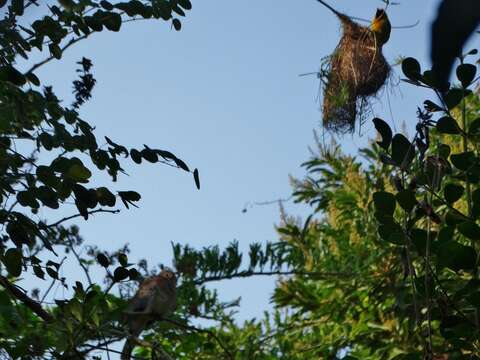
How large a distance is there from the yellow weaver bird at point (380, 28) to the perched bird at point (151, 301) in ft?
3.62

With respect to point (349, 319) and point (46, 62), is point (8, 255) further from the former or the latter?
point (349, 319)

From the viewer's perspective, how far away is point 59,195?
1.65 meters

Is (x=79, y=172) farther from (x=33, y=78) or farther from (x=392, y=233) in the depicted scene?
(x=392, y=233)

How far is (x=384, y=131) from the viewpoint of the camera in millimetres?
1612

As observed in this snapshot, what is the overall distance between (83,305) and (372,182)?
451 centimetres

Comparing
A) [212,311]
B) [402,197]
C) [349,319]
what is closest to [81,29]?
[402,197]

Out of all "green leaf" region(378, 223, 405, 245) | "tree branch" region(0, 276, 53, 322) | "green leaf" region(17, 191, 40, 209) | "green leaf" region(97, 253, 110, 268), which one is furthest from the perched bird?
"green leaf" region(378, 223, 405, 245)

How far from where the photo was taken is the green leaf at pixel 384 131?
5.21 ft

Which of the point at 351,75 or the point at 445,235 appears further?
the point at 351,75

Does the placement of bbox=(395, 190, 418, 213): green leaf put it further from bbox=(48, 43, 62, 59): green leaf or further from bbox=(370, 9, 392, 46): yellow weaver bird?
bbox=(370, 9, 392, 46): yellow weaver bird

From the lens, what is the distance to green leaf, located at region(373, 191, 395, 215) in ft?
5.11

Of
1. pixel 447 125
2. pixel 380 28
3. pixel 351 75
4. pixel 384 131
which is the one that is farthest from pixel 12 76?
pixel 380 28

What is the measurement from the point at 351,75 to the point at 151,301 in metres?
0.97

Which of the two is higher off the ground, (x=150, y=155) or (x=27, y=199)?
(x=150, y=155)
